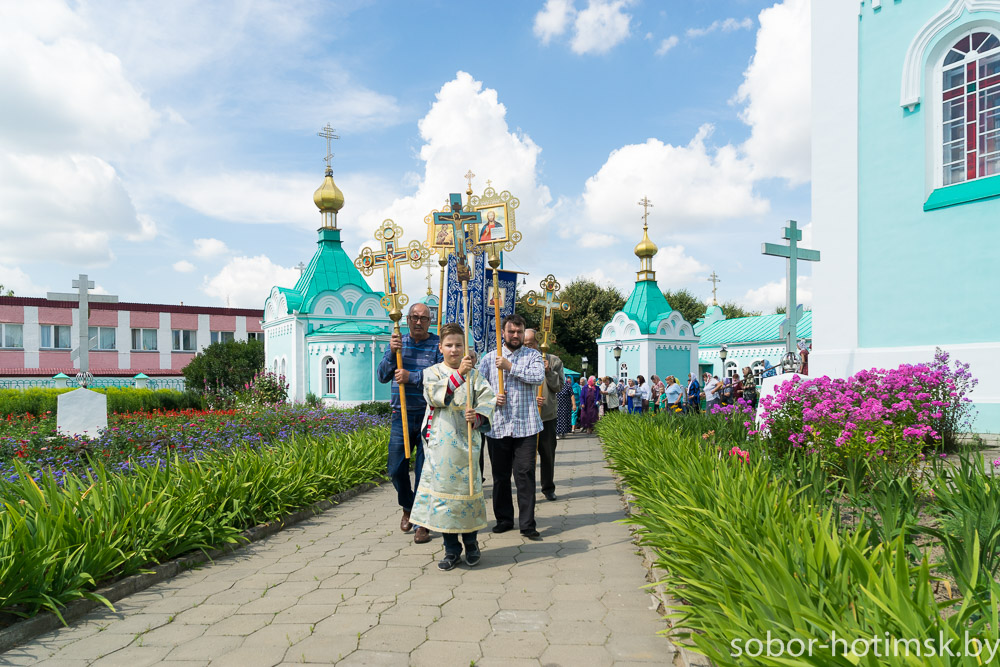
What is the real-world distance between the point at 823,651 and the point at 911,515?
2.03 metres

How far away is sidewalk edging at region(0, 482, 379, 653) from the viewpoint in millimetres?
3326

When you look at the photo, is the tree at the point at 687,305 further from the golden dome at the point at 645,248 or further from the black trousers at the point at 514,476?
the black trousers at the point at 514,476

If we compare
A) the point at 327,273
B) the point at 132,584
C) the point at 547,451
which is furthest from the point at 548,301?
the point at 327,273

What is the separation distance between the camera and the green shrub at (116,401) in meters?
Answer: 19.7

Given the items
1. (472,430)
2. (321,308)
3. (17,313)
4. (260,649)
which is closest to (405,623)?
(260,649)

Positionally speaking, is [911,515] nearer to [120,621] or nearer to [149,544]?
[120,621]

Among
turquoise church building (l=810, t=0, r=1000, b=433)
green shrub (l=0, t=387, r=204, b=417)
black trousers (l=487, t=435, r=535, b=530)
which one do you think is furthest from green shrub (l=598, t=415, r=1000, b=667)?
green shrub (l=0, t=387, r=204, b=417)

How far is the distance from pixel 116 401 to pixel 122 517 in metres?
19.3

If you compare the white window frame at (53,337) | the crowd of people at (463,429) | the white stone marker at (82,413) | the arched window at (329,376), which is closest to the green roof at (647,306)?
the arched window at (329,376)

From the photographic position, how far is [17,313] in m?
33.0

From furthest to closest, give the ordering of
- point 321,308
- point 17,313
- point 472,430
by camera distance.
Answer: point 17,313 → point 321,308 → point 472,430

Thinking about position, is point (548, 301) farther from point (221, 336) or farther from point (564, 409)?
point (221, 336)

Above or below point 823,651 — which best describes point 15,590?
below

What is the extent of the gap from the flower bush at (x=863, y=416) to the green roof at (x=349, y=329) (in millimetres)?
17855
